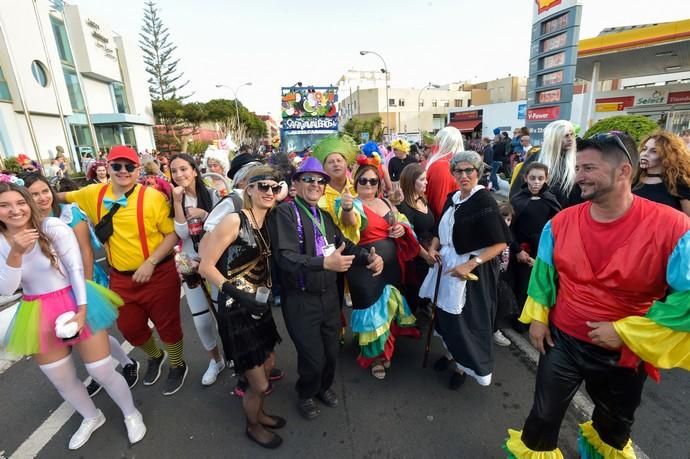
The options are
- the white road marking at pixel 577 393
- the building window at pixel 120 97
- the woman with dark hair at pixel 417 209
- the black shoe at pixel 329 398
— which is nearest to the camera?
the white road marking at pixel 577 393

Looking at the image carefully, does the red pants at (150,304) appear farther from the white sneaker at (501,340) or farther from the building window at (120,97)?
the building window at (120,97)

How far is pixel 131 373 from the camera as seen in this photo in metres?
3.09

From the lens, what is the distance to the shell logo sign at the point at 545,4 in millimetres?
12081

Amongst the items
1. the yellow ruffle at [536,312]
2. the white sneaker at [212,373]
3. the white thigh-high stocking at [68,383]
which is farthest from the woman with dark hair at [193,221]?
the yellow ruffle at [536,312]

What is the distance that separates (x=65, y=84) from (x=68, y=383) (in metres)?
24.9

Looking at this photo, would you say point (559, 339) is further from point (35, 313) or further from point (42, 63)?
point (42, 63)

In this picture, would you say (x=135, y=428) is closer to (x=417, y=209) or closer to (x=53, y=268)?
(x=53, y=268)

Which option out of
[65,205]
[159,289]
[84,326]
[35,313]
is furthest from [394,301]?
[65,205]

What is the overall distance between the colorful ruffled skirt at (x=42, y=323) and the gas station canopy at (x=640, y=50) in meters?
20.7

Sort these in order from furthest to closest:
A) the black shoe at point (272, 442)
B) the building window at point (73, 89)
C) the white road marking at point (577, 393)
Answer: the building window at point (73, 89) < the black shoe at point (272, 442) < the white road marking at point (577, 393)

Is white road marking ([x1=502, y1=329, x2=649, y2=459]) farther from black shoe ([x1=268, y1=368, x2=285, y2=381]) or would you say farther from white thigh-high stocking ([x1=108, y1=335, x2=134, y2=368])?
white thigh-high stocking ([x1=108, y1=335, x2=134, y2=368])

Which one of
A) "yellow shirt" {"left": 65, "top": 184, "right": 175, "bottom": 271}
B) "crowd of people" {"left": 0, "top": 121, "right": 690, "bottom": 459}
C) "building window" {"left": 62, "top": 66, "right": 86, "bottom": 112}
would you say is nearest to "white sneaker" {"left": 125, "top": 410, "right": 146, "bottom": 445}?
"crowd of people" {"left": 0, "top": 121, "right": 690, "bottom": 459}

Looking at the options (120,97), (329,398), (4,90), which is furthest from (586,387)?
(120,97)

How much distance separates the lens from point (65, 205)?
2791 millimetres
